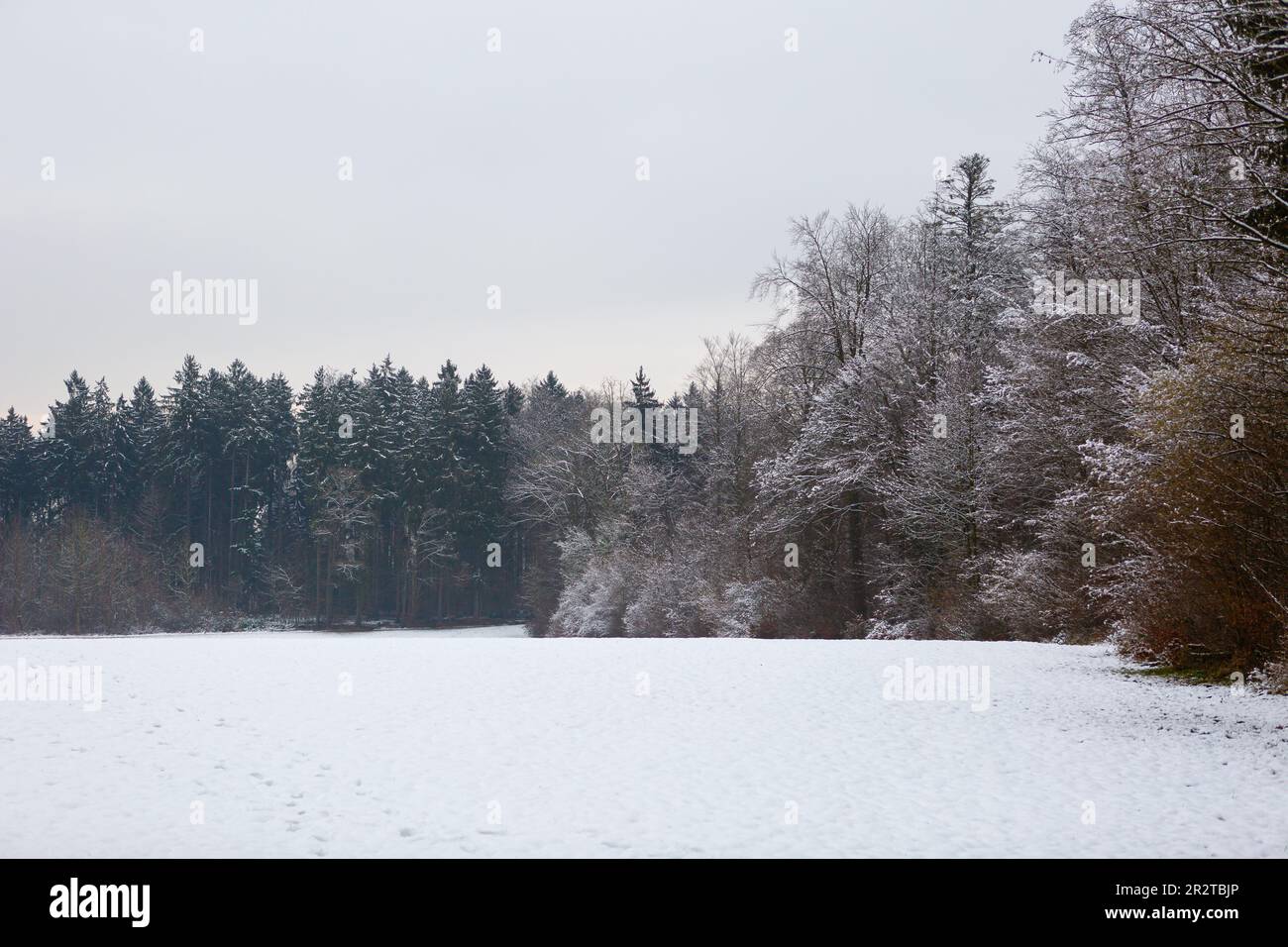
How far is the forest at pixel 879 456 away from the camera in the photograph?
1516cm

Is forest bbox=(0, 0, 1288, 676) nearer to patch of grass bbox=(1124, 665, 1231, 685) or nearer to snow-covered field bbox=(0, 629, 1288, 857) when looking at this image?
patch of grass bbox=(1124, 665, 1231, 685)

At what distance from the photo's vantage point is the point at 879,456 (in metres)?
34.0

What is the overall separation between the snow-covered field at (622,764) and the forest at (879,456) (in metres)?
3.41

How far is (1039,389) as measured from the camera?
87.7ft

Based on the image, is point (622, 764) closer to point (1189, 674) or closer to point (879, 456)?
point (1189, 674)

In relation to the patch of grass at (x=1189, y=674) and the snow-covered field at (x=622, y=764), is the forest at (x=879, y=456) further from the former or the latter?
the snow-covered field at (x=622, y=764)

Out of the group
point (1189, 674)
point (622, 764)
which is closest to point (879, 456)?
point (1189, 674)

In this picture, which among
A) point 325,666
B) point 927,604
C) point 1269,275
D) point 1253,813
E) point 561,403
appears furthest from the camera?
point 561,403

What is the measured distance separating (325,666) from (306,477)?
52.1 meters

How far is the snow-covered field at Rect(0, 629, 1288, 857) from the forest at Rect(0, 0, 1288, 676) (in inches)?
134

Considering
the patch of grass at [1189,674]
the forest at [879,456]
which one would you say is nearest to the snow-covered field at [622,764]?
the patch of grass at [1189,674]
